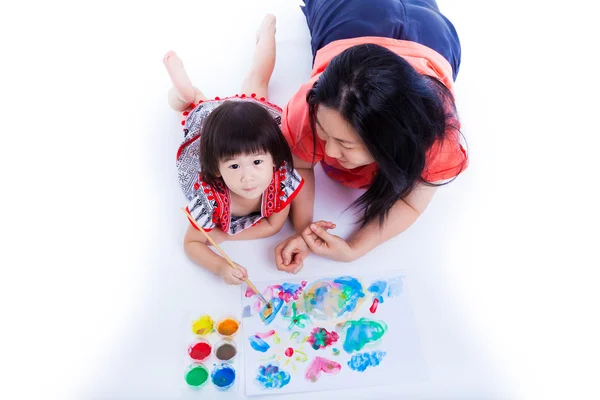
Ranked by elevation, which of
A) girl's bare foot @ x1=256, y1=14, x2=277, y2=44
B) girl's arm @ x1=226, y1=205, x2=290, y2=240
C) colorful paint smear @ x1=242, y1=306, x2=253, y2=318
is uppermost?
girl's bare foot @ x1=256, y1=14, x2=277, y2=44

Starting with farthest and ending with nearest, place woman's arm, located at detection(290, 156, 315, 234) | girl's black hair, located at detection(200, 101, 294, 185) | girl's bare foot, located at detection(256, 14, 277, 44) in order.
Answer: girl's bare foot, located at detection(256, 14, 277, 44) < woman's arm, located at detection(290, 156, 315, 234) < girl's black hair, located at detection(200, 101, 294, 185)

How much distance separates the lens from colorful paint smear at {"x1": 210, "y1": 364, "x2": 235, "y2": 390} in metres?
0.94

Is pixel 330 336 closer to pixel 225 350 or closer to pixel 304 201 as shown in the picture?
pixel 225 350

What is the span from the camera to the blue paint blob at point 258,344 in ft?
3.21

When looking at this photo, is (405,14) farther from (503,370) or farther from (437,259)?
(503,370)

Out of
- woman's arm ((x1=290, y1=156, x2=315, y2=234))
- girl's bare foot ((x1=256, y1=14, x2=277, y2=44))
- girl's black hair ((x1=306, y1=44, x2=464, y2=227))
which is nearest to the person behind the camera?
girl's black hair ((x1=306, y1=44, x2=464, y2=227))

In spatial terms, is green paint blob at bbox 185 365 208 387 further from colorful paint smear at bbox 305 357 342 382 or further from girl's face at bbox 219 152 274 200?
girl's face at bbox 219 152 274 200

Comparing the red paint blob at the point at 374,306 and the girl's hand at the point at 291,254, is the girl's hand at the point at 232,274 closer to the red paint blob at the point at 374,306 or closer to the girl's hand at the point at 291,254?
the girl's hand at the point at 291,254

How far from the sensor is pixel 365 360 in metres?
0.97

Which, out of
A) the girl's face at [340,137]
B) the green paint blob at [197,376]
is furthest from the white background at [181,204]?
the girl's face at [340,137]

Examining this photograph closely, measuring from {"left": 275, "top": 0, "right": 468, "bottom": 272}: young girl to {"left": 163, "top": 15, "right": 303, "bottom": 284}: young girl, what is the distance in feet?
0.24

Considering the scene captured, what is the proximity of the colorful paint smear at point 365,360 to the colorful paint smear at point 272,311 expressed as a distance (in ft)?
0.56

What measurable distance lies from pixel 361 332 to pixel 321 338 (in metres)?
0.08

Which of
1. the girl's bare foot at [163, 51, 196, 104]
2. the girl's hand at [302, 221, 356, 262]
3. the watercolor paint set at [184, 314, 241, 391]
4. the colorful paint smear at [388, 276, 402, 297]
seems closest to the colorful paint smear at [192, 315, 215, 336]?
the watercolor paint set at [184, 314, 241, 391]
